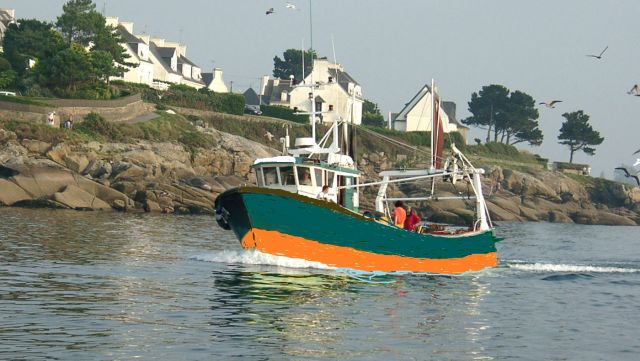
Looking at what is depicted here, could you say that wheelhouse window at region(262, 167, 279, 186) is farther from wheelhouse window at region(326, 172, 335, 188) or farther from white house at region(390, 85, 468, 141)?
white house at region(390, 85, 468, 141)

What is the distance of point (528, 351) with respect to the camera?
75.6 feet

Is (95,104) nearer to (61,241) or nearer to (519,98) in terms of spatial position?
(61,241)

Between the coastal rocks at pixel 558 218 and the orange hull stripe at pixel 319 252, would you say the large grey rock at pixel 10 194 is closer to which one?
the orange hull stripe at pixel 319 252

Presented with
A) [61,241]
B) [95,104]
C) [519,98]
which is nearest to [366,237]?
[61,241]

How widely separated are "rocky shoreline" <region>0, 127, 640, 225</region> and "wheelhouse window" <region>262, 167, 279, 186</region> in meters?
30.1

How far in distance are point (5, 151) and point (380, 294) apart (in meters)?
47.2

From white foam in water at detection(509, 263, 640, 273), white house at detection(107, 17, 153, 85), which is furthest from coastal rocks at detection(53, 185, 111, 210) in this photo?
white house at detection(107, 17, 153, 85)

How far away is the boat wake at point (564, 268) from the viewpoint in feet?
146

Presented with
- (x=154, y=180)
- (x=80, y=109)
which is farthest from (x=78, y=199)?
(x=80, y=109)

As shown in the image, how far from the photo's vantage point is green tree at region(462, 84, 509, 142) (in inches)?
6491

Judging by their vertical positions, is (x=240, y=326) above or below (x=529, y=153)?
below

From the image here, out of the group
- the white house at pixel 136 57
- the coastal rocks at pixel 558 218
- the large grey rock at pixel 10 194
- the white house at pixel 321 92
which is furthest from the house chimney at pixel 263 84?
the large grey rock at pixel 10 194

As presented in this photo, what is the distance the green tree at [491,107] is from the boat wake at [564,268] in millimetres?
118232

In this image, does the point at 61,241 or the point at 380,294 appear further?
the point at 61,241
